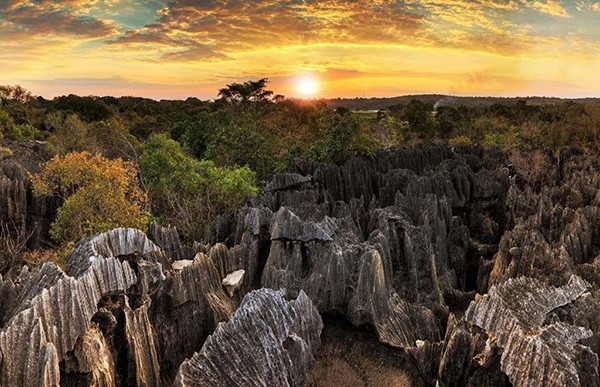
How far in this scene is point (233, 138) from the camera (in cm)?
3994

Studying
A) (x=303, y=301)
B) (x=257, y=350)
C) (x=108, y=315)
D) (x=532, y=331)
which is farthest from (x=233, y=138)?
(x=532, y=331)

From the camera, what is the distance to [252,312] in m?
10.9

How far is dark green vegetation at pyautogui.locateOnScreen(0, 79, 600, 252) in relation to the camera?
29.8m

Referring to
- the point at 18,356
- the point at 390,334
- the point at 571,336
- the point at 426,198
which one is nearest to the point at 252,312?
the point at 18,356

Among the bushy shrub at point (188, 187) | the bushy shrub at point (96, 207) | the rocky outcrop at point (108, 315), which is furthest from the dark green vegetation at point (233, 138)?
the rocky outcrop at point (108, 315)

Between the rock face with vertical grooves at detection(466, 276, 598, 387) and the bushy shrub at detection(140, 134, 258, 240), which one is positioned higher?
the rock face with vertical grooves at detection(466, 276, 598, 387)

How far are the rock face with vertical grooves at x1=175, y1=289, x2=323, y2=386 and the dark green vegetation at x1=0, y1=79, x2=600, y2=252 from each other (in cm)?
1257

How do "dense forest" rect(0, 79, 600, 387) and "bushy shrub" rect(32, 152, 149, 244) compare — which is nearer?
"dense forest" rect(0, 79, 600, 387)

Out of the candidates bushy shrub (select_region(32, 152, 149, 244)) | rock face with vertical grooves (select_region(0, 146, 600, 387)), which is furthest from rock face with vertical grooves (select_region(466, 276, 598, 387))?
bushy shrub (select_region(32, 152, 149, 244))

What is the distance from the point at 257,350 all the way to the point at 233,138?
30793 mm

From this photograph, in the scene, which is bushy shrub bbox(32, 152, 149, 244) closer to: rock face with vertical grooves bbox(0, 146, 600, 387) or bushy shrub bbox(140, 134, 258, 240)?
bushy shrub bbox(140, 134, 258, 240)

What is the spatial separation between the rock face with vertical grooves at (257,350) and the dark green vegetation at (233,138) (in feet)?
41.2

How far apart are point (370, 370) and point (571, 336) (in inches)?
211

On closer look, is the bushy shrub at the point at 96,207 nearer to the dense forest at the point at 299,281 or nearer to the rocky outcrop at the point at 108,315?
the dense forest at the point at 299,281
